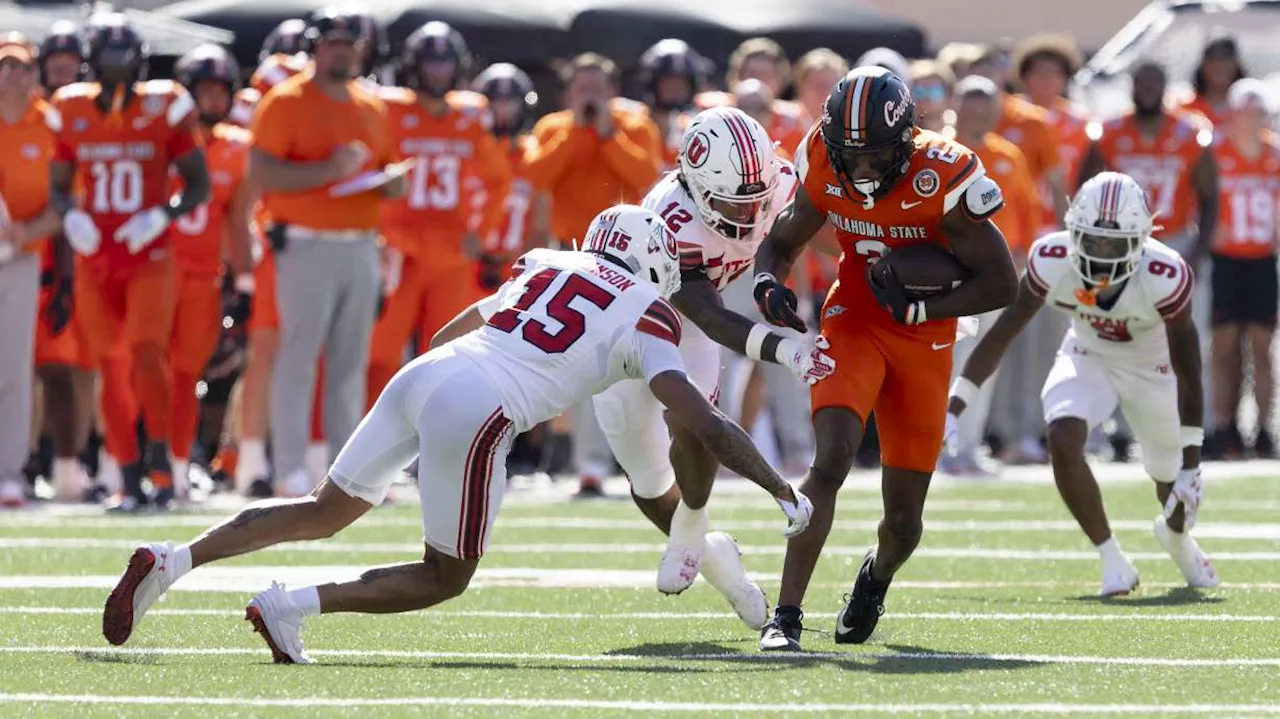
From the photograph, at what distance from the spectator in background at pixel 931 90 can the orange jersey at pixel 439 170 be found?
2.30m

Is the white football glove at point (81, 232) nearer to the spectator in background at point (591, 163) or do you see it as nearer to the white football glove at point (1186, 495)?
the spectator in background at point (591, 163)

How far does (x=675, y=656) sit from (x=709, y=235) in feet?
5.05

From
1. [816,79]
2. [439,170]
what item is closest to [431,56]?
[439,170]

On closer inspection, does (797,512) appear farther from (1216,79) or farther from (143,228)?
(1216,79)

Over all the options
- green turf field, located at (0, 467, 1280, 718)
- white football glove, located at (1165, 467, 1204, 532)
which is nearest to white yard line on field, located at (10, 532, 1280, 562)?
green turf field, located at (0, 467, 1280, 718)

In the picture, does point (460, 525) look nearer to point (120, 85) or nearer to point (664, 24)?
point (120, 85)

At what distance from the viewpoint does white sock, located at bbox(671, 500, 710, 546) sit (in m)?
7.91

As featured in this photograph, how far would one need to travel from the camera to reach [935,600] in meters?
8.64

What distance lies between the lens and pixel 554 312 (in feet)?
22.7

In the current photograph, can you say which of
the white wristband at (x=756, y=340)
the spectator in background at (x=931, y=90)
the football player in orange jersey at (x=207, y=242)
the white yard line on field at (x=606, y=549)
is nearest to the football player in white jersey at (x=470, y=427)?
the white wristband at (x=756, y=340)

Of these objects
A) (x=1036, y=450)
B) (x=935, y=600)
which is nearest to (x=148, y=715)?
(x=935, y=600)

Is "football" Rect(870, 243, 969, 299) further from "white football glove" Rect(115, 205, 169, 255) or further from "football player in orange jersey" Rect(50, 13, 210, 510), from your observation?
"football player in orange jersey" Rect(50, 13, 210, 510)

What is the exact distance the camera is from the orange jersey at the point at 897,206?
288 inches

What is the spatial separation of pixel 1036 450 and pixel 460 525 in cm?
866
